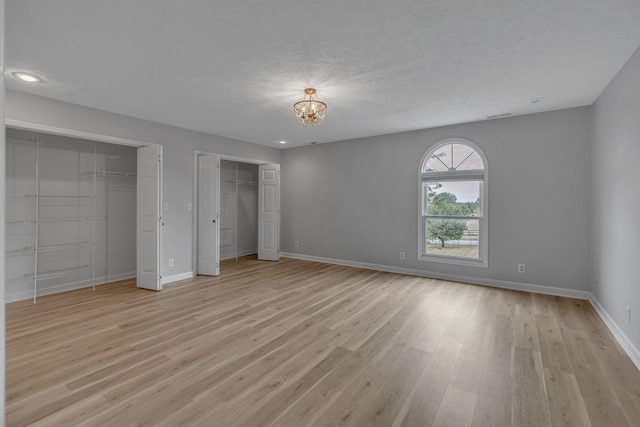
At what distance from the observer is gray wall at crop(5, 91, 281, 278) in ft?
12.6

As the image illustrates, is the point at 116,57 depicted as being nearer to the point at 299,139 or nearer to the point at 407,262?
the point at 299,139

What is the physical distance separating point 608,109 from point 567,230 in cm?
172

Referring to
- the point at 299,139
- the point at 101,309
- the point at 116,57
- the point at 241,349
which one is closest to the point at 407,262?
the point at 299,139

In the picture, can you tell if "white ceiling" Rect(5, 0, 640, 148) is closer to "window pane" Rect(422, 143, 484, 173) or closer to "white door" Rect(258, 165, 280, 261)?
"window pane" Rect(422, 143, 484, 173)

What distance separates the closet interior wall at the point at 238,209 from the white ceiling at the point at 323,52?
10.0 feet

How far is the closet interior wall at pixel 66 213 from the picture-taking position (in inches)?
159

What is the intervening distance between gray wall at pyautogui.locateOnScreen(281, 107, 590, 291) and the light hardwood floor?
0.68 meters

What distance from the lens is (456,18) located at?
2174 millimetres

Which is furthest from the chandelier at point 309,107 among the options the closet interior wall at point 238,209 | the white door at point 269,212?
the closet interior wall at point 238,209

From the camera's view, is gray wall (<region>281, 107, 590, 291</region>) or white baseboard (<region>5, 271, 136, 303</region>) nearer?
white baseboard (<region>5, 271, 136, 303</region>)

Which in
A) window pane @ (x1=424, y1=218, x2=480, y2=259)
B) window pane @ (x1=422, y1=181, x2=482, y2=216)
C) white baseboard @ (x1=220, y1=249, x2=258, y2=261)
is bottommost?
white baseboard @ (x1=220, y1=249, x2=258, y2=261)

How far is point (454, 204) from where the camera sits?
17.3 feet

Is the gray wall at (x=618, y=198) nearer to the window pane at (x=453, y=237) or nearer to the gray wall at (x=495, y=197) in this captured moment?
the gray wall at (x=495, y=197)

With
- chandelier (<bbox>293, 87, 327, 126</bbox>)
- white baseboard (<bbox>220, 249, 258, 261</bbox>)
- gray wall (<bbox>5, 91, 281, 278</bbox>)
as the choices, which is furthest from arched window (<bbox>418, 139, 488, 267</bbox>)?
white baseboard (<bbox>220, 249, 258, 261</bbox>)
